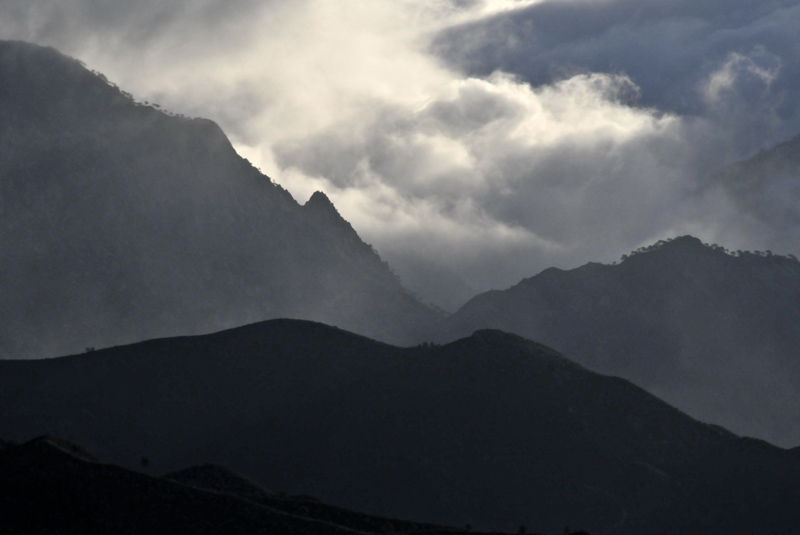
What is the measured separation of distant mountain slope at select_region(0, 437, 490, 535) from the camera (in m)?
90.8

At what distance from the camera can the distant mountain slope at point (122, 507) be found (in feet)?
298

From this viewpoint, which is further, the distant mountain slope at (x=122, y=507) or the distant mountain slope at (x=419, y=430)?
the distant mountain slope at (x=419, y=430)

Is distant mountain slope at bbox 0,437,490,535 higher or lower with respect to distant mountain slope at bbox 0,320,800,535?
lower

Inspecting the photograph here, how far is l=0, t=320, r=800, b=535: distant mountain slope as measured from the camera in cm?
14338

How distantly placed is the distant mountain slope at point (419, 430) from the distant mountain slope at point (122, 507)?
66.0ft

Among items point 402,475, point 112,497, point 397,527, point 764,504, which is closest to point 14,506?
point 112,497

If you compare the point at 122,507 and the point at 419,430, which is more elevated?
the point at 419,430

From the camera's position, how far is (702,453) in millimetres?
160750

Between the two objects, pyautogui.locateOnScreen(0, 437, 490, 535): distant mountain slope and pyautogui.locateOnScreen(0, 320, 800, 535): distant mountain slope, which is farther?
pyautogui.locateOnScreen(0, 320, 800, 535): distant mountain slope

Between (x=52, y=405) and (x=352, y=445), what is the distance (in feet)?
159

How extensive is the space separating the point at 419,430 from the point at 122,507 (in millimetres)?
71873

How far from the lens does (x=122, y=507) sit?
308 ft

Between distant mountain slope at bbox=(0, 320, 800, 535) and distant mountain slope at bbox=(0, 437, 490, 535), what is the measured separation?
20.1 meters

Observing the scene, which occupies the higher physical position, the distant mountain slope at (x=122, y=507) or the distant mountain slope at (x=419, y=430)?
the distant mountain slope at (x=419, y=430)
